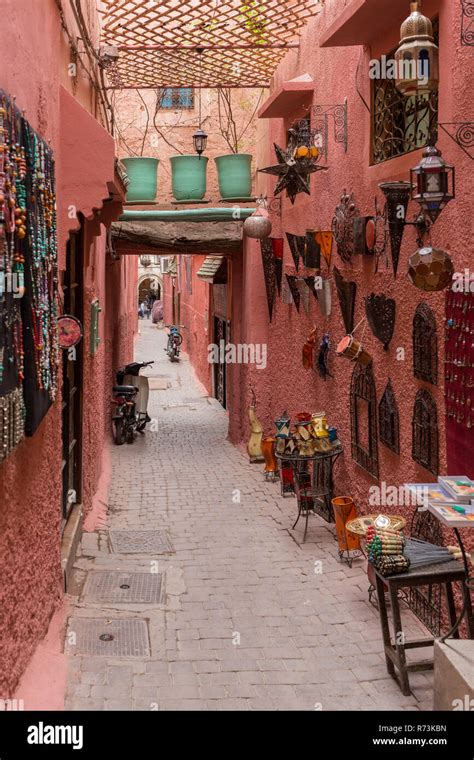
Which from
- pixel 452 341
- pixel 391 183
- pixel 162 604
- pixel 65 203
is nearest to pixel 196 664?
pixel 162 604

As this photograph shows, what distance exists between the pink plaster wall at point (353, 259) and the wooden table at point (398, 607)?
2.96ft

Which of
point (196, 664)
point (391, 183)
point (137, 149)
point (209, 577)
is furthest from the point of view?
point (137, 149)

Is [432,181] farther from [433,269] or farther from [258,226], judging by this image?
[258,226]

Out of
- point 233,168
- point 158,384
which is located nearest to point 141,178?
point 233,168

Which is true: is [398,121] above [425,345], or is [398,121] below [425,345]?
above

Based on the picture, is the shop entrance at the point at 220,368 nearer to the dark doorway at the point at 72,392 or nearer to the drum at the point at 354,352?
the dark doorway at the point at 72,392

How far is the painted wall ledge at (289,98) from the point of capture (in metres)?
8.70

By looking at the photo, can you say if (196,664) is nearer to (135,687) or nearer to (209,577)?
(135,687)

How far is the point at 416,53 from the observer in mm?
4496

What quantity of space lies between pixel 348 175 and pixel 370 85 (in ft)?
2.91

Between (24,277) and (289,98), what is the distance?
6.26 meters

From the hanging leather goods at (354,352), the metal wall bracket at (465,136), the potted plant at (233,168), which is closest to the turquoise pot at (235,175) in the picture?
the potted plant at (233,168)

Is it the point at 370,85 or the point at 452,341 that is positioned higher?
the point at 370,85

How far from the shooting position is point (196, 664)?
4.88m
